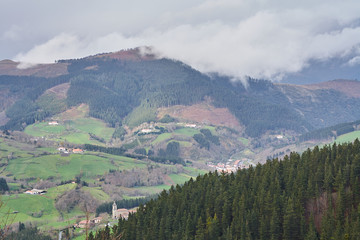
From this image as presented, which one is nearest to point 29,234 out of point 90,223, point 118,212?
point 90,223

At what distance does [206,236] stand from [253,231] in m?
8.83

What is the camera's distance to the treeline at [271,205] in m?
72.1

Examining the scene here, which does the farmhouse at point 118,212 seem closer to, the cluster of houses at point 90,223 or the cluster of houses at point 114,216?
the cluster of houses at point 114,216

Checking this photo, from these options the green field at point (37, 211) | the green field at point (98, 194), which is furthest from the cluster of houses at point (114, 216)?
the green field at point (98, 194)

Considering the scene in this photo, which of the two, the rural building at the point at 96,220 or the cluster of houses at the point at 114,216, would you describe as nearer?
the cluster of houses at the point at 114,216

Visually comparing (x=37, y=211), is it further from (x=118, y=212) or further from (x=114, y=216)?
(x=118, y=212)

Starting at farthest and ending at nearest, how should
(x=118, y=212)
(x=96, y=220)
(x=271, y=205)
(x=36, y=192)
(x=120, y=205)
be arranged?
(x=36, y=192) → (x=120, y=205) → (x=118, y=212) → (x=96, y=220) → (x=271, y=205)

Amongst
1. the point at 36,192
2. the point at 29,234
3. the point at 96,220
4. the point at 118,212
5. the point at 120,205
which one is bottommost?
the point at 96,220

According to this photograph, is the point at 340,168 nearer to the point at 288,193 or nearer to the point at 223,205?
the point at 288,193

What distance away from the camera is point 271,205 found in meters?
79.8

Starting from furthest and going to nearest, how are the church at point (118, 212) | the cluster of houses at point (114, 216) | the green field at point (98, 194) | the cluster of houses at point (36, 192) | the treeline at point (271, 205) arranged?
the green field at point (98, 194), the cluster of houses at point (36, 192), the church at point (118, 212), the cluster of houses at point (114, 216), the treeline at point (271, 205)

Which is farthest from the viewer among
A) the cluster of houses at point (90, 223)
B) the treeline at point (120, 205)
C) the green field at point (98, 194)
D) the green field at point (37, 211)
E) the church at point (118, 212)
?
the green field at point (98, 194)

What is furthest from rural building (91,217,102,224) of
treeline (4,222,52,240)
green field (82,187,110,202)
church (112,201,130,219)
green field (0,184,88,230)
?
green field (82,187,110,202)

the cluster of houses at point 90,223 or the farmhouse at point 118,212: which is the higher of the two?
the farmhouse at point 118,212
